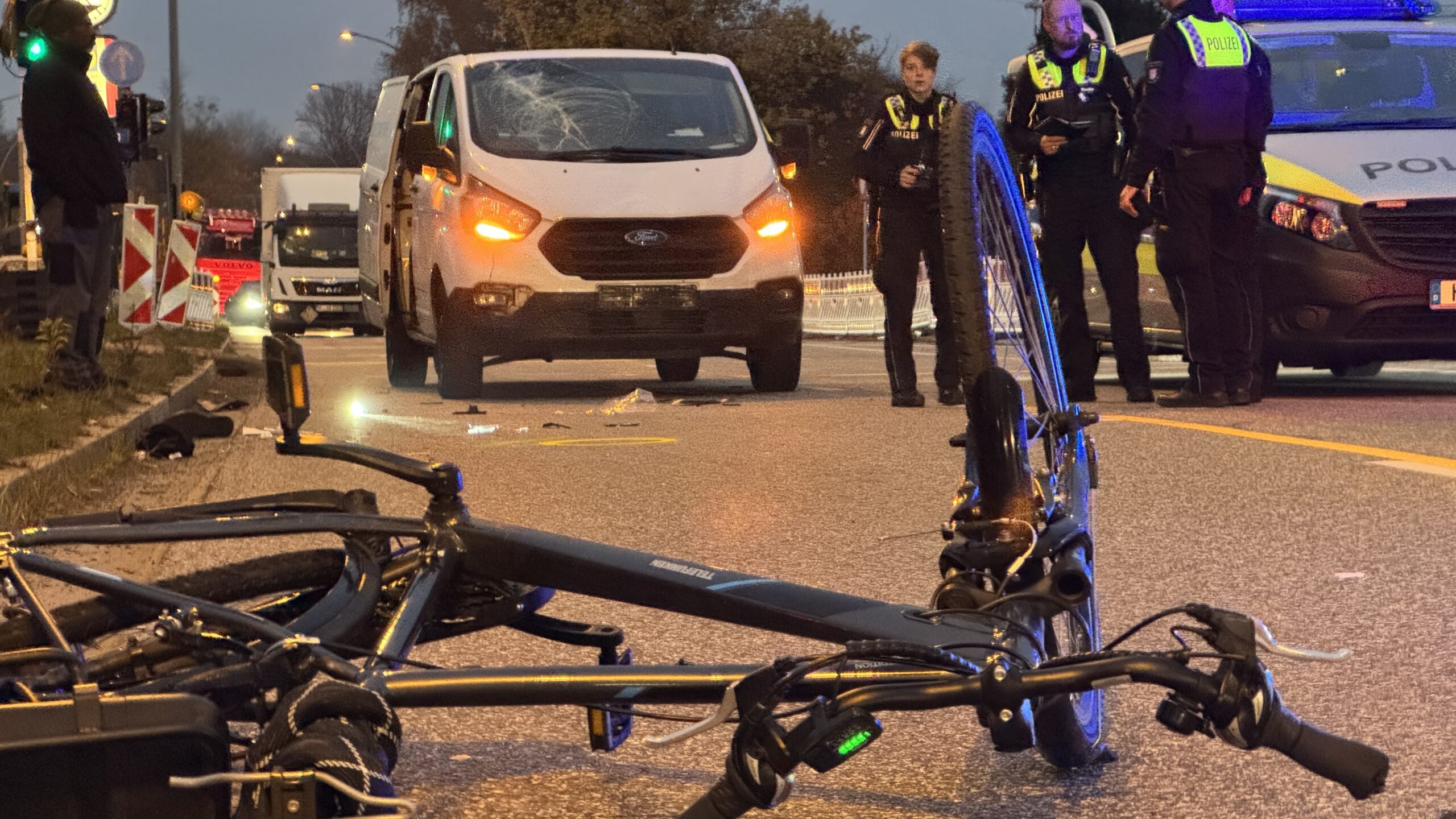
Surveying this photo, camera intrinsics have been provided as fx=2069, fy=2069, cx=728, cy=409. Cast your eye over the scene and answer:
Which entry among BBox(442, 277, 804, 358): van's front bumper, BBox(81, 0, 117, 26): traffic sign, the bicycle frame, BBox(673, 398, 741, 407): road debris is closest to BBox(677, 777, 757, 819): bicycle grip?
the bicycle frame

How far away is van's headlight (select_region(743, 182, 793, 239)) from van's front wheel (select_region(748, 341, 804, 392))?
2.36ft

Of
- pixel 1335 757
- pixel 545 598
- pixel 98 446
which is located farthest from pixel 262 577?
pixel 98 446

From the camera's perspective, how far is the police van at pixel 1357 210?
10469mm

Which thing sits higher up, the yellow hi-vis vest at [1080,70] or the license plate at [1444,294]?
the yellow hi-vis vest at [1080,70]

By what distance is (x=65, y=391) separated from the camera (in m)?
10.3

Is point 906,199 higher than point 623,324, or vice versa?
point 906,199

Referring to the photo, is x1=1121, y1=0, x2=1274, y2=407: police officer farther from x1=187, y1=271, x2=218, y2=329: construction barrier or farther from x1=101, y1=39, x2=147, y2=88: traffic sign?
x1=187, y1=271, x2=218, y2=329: construction barrier

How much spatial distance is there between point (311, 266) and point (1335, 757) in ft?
114

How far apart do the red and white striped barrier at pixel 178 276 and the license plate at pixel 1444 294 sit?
Result: 1040 cm

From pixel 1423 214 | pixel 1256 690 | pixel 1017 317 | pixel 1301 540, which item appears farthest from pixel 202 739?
pixel 1423 214

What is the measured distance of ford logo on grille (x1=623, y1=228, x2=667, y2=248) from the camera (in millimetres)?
12453

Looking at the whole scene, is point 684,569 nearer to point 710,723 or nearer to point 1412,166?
point 710,723

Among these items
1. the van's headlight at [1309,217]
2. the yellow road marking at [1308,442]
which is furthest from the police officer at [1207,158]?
the yellow road marking at [1308,442]

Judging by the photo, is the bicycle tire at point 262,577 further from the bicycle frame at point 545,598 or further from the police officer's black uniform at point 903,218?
the police officer's black uniform at point 903,218
